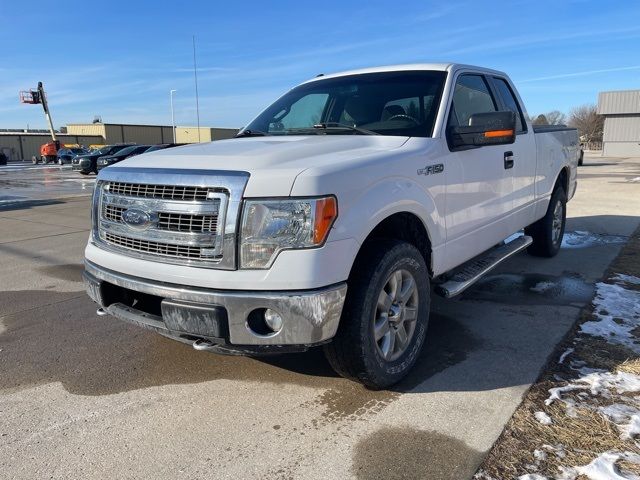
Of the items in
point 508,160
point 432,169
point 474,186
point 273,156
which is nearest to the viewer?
point 273,156

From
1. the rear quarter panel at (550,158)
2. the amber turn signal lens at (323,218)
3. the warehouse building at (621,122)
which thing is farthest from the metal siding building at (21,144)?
the amber turn signal lens at (323,218)

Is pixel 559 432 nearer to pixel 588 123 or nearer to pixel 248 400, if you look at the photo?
pixel 248 400

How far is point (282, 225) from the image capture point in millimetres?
2594

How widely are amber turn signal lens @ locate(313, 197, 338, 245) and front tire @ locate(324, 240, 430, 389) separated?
398mm

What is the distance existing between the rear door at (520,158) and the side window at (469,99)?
10.5 inches

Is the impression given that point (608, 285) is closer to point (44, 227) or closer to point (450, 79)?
point (450, 79)

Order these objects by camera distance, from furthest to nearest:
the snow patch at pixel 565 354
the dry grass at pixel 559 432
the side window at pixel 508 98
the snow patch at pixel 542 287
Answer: the snow patch at pixel 542 287
the side window at pixel 508 98
the snow patch at pixel 565 354
the dry grass at pixel 559 432

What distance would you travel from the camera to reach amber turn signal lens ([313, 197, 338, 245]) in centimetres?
257

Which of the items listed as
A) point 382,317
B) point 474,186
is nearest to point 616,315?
point 474,186

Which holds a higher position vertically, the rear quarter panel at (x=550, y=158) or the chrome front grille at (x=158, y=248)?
the rear quarter panel at (x=550, y=158)

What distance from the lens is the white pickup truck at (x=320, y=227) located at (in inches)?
103

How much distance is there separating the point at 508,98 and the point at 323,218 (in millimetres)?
3532

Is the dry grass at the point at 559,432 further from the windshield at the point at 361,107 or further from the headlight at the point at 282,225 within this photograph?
the windshield at the point at 361,107

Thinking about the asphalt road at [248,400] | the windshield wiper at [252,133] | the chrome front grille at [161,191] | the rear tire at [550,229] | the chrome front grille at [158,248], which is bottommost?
the asphalt road at [248,400]
